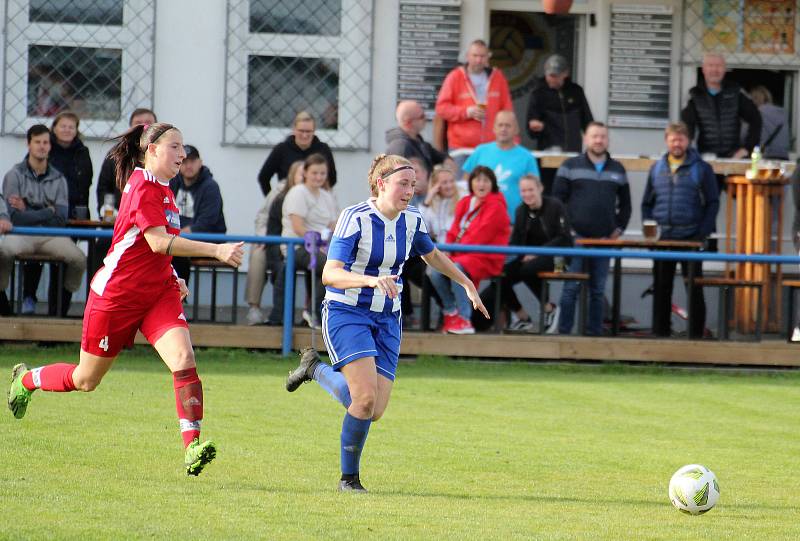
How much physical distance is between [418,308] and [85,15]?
518cm

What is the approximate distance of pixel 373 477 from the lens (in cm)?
727

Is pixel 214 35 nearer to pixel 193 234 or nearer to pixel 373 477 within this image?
pixel 193 234

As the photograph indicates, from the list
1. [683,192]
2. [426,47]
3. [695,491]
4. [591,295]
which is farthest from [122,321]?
[426,47]

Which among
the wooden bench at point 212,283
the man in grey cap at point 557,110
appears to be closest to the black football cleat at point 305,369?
the wooden bench at point 212,283

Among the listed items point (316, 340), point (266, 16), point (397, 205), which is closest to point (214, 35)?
point (266, 16)

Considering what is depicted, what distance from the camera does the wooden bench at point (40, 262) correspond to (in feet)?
40.1

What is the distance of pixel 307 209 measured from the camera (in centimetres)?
1294

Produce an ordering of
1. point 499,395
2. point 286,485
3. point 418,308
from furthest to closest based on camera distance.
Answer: point 418,308 < point 499,395 < point 286,485

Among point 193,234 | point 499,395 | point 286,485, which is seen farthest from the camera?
point 193,234

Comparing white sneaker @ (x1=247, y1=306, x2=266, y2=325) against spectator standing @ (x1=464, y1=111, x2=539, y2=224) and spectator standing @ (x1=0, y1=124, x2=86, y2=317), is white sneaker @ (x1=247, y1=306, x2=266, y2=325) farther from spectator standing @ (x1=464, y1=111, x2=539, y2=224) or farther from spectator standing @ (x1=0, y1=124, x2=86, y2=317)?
spectator standing @ (x1=464, y1=111, x2=539, y2=224)

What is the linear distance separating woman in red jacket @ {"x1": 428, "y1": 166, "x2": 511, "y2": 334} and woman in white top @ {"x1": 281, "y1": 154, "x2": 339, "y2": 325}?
42.0 inches

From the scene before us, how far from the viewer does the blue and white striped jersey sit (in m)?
6.93

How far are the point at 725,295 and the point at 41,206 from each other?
6.08 m

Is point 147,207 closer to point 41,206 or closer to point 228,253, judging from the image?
point 228,253
